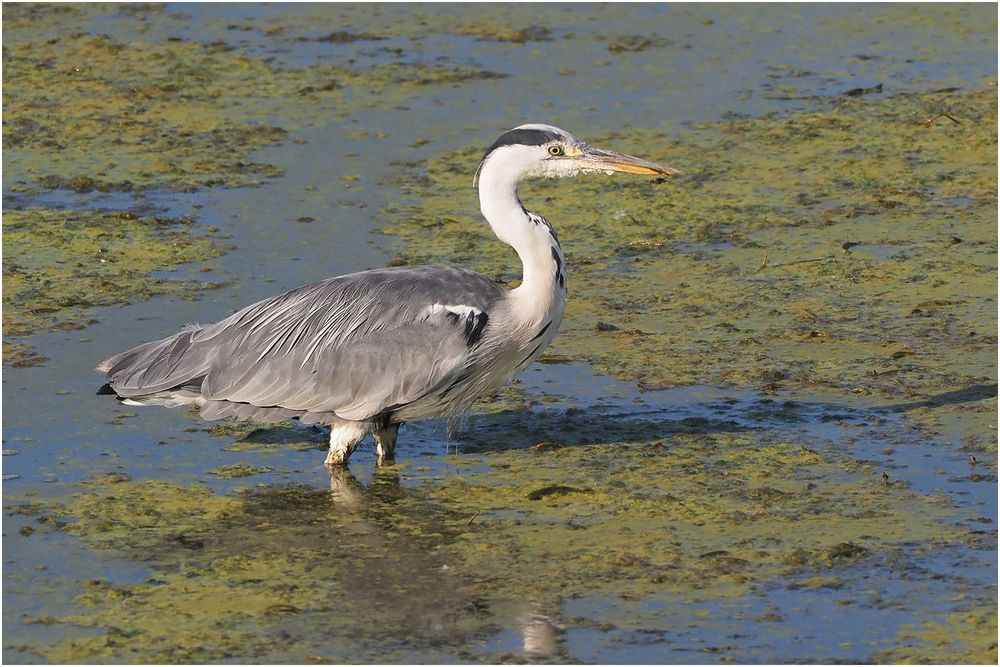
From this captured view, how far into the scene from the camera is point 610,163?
858 centimetres

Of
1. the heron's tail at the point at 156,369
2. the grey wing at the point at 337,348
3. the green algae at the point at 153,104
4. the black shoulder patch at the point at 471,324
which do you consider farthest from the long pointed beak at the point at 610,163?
the green algae at the point at 153,104

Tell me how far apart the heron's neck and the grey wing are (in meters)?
0.18

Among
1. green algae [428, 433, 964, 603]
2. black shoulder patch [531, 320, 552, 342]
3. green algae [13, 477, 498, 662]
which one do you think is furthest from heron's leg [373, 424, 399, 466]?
black shoulder patch [531, 320, 552, 342]

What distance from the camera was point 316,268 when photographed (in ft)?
35.2

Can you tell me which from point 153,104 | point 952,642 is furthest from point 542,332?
point 153,104

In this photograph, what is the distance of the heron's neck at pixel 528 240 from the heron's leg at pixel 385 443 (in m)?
0.86

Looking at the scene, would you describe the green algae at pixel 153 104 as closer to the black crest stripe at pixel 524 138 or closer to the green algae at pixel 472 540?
the black crest stripe at pixel 524 138

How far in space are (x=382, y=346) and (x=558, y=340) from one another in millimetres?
1789

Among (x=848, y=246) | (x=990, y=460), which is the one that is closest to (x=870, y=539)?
(x=990, y=460)

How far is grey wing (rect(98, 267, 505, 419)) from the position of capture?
26.5 ft

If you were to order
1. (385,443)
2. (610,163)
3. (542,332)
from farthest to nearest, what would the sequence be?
(610,163) < (385,443) < (542,332)

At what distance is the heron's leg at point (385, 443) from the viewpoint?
8.27 m

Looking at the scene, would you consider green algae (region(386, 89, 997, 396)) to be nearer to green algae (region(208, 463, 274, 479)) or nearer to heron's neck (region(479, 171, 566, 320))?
heron's neck (region(479, 171, 566, 320))

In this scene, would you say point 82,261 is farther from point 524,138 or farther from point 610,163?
point 610,163
